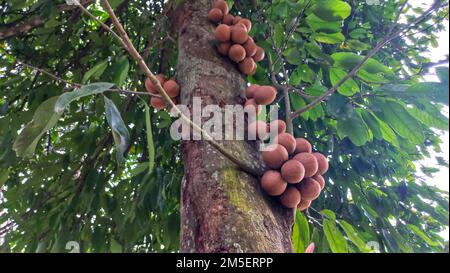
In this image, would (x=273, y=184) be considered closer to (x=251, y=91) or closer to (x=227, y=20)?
(x=251, y=91)

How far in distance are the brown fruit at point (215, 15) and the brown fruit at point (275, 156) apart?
70 cm

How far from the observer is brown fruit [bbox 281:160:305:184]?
1.11 m

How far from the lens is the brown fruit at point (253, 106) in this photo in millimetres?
1303

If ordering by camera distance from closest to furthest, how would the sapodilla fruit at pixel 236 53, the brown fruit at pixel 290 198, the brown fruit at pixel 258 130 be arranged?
1. the brown fruit at pixel 290 198
2. the brown fruit at pixel 258 130
3. the sapodilla fruit at pixel 236 53

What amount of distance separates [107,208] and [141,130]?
1.54ft

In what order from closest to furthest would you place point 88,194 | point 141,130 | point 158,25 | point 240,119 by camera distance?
point 240,119
point 158,25
point 88,194
point 141,130

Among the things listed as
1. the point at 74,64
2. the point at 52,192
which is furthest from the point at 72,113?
the point at 52,192

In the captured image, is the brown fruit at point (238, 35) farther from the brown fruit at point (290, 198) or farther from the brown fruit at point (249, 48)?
the brown fruit at point (290, 198)

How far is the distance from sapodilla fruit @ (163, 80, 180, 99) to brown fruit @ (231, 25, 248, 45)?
11.7 inches

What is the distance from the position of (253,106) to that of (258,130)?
0.12 metres

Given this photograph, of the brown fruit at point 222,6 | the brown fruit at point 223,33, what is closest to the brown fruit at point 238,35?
the brown fruit at point 223,33

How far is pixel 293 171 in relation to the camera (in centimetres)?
112
